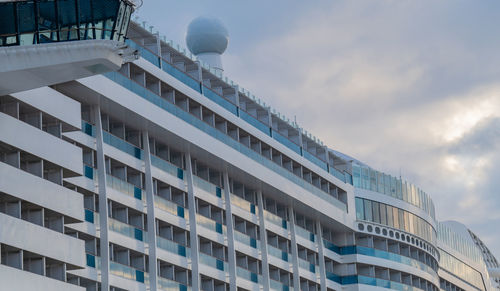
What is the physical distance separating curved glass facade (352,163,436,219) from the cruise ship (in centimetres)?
15

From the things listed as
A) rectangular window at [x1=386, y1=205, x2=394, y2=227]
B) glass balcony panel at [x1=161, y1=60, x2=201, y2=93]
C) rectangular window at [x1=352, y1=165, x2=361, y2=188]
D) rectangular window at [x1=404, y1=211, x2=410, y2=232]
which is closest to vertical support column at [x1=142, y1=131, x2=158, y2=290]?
glass balcony panel at [x1=161, y1=60, x2=201, y2=93]

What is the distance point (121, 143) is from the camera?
209ft

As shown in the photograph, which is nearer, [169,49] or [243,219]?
[169,49]

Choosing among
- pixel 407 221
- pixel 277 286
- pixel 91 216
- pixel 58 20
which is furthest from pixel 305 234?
pixel 58 20

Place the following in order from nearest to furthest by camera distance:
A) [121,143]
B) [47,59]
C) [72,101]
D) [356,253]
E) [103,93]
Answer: [47,59], [72,101], [103,93], [121,143], [356,253]

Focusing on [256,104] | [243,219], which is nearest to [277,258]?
[243,219]

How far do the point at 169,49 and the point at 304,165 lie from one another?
20820 mm

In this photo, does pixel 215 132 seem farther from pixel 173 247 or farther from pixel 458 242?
pixel 458 242

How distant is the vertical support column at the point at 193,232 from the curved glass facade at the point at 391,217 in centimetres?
2665

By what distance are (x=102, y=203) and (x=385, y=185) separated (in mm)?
41722

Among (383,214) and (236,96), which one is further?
(383,214)

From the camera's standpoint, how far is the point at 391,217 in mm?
95938

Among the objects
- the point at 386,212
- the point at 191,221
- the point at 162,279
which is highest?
the point at 386,212

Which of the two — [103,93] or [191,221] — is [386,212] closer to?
[191,221]
